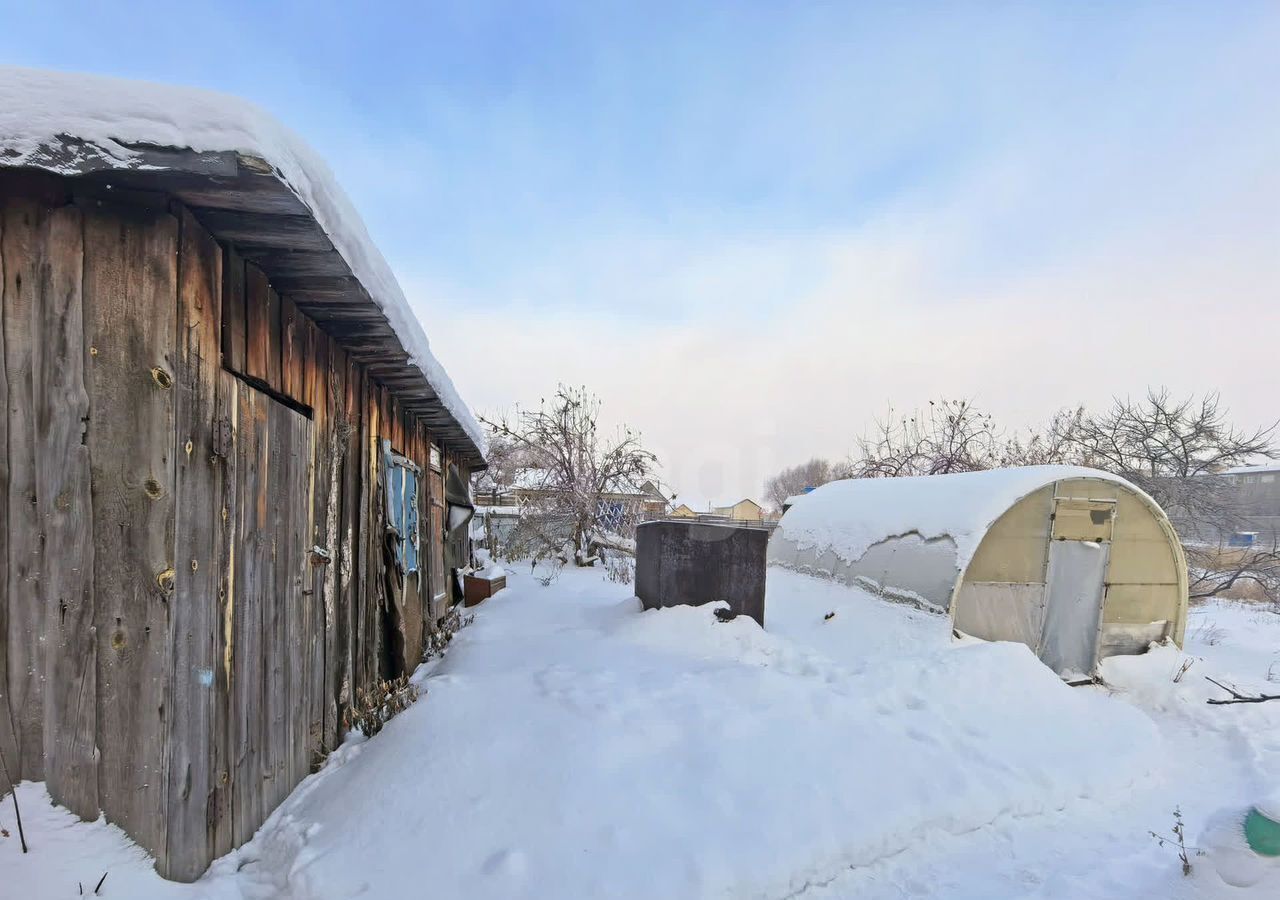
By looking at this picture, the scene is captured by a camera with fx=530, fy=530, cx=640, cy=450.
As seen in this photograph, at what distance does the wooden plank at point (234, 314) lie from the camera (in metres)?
2.26

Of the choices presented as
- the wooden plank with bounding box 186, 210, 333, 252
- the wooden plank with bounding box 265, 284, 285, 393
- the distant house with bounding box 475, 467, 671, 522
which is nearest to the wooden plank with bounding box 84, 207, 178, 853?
the wooden plank with bounding box 186, 210, 333, 252

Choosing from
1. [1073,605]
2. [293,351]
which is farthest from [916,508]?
[293,351]

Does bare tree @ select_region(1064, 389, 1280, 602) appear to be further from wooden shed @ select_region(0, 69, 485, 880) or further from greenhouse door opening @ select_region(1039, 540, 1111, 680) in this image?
wooden shed @ select_region(0, 69, 485, 880)

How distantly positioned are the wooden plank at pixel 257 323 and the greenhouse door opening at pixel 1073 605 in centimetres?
885

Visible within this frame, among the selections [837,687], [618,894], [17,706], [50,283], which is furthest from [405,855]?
[837,687]

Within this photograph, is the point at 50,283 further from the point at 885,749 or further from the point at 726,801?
the point at 885,749

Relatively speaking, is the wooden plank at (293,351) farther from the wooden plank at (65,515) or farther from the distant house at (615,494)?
the distant house at (615,494)

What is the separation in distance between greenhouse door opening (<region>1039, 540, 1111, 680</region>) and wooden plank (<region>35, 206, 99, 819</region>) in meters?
9.20

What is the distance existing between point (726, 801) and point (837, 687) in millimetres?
2269

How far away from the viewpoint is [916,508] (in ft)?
26.1

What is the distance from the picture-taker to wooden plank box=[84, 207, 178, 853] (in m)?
1.93

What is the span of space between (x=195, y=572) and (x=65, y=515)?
44cm

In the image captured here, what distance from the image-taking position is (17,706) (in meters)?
1.84

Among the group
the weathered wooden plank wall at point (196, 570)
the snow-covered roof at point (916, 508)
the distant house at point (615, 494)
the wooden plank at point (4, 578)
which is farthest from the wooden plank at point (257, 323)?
the distant house at point (615, 494)
